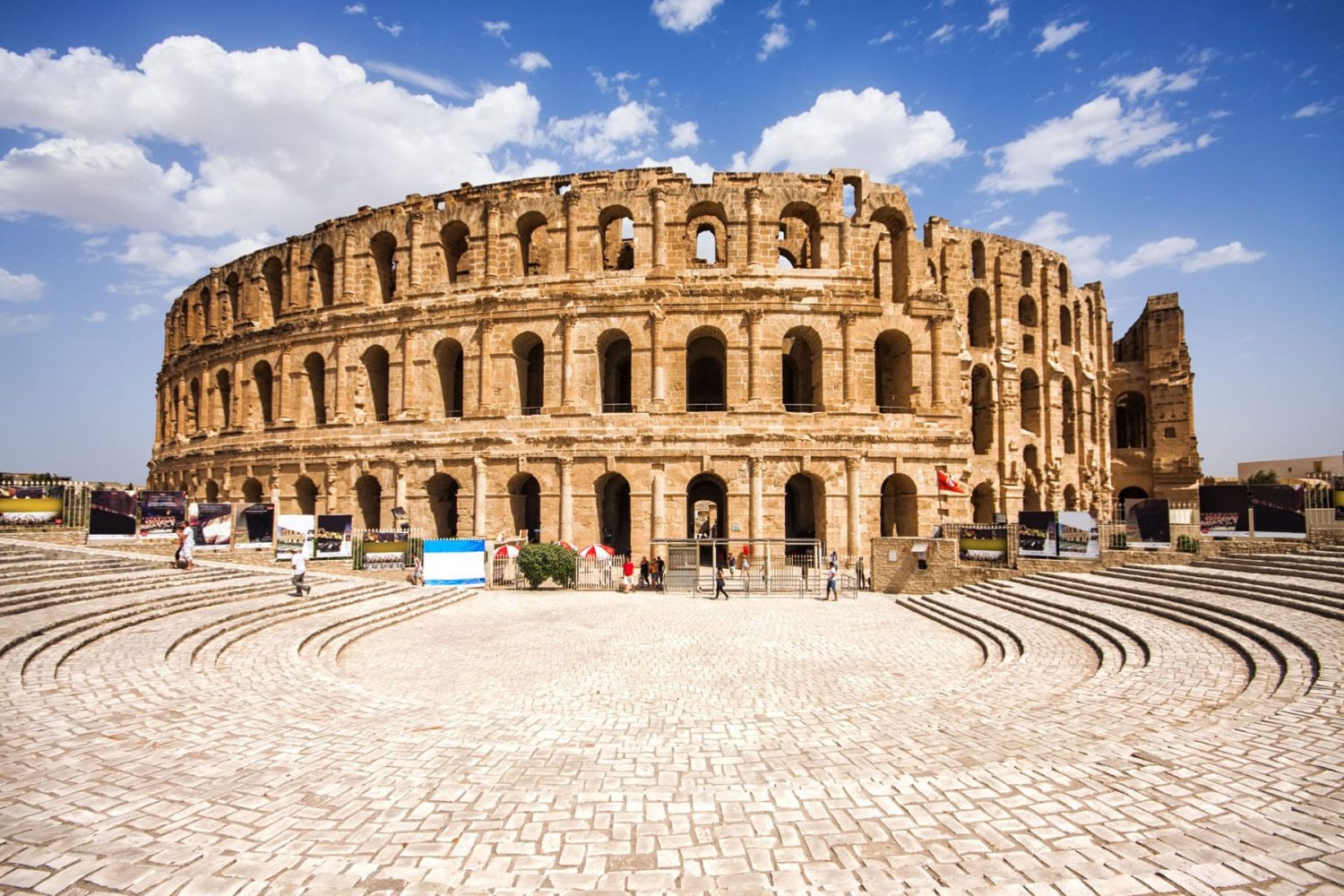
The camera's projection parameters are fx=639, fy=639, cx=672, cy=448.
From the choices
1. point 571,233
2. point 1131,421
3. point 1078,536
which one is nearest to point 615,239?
point 571,233

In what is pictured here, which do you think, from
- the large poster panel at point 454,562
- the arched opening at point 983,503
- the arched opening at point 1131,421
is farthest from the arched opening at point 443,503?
the arched opening at point 1131,421

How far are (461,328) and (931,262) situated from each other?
2183 centimetres

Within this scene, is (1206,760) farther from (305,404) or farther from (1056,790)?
(305,404)

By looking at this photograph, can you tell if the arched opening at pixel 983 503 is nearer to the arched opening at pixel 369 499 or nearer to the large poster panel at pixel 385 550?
the large poster panel at pixel 385 550

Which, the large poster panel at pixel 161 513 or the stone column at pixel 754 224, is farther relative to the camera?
the stone column at pixel 754 224

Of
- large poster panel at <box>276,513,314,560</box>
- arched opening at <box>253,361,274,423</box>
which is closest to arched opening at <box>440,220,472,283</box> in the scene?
arched opening at <box>253,361,274,423</box>

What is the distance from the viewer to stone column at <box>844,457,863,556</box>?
2472cm

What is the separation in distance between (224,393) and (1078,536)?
132 feet

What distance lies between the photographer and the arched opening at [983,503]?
32250 mm

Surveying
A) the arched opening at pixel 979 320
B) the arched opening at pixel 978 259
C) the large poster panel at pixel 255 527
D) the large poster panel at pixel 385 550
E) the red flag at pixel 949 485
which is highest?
the arched opening at pixel 978 259

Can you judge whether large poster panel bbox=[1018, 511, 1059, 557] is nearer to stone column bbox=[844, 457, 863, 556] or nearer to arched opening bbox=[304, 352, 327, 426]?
stone column bbox=[844, 457, 863, 556]

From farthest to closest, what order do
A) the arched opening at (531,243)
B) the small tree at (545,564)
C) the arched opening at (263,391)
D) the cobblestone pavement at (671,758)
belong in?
the arched opening at (263,391), the arched opening at (531,243), the small tree at (545,564), the cobblestone pavement at (671,758)

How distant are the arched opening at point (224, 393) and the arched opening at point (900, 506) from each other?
33.0 metres

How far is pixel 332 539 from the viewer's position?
2133 cm
